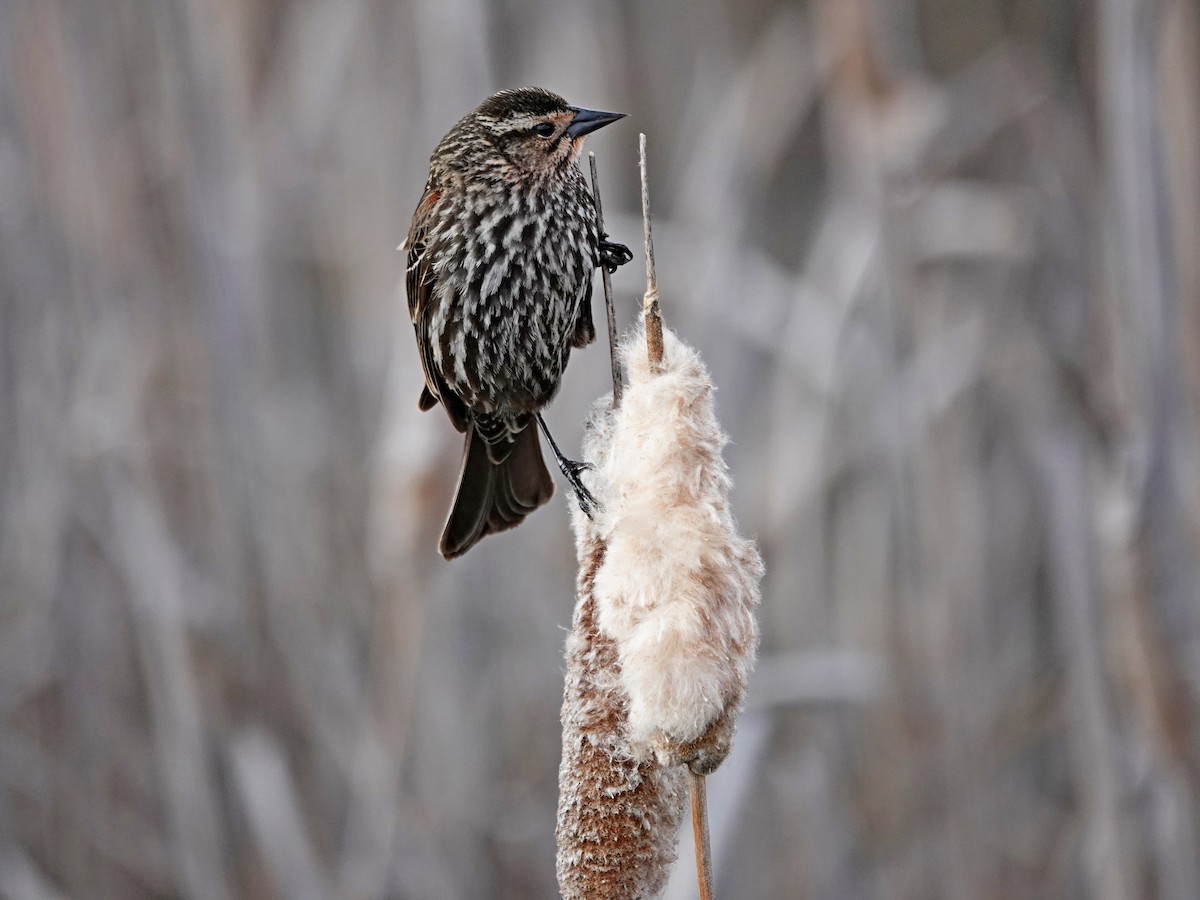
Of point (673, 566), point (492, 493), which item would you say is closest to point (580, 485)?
point (492, 493)

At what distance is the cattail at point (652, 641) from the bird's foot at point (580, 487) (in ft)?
0.39

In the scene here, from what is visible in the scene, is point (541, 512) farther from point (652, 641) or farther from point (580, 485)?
point (652, 641)

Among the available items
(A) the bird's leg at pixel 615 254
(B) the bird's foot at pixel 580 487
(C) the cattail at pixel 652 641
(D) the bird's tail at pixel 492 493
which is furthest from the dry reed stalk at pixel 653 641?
(A) the bird's leg at pixel 615 254

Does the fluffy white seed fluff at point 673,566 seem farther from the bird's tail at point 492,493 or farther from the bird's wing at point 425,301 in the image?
the bird's wing at point 425,301

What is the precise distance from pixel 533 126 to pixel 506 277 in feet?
0.75

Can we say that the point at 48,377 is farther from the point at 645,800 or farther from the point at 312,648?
the point at 645,800

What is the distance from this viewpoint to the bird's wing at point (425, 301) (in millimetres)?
1897

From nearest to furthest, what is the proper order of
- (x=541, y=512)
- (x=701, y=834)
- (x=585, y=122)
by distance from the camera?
(x=701, y=834) < (x=585, y=122) < (x=541, y=512)

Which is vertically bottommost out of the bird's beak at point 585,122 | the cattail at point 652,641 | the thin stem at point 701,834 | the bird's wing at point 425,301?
the thin stem at point 701,834

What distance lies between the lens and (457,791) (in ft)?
8.09

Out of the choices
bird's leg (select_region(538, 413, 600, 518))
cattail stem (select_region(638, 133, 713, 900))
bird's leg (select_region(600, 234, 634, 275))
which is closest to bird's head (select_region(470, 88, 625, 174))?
bird's leg (select_region(600, 234, 634, 275))

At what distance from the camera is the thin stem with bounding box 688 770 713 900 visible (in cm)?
99

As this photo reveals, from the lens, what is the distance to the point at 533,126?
1783 millimetres

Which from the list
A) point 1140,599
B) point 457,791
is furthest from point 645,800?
point 457,791
